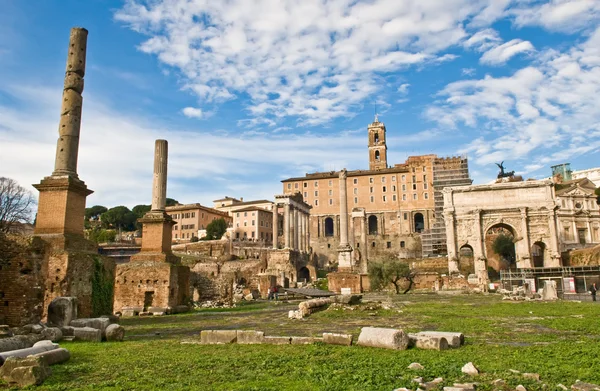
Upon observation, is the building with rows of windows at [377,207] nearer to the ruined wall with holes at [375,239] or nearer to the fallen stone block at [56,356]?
the ruined wall with holes at [375,239]

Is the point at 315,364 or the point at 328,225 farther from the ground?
the point at 328,225

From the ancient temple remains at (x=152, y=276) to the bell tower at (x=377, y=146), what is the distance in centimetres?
7799

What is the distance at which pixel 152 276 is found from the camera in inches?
Result: 687

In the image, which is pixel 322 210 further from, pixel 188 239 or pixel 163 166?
pixel 163 166

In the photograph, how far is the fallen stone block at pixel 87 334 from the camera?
8.95 m

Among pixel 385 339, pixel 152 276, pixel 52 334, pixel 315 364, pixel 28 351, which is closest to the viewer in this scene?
pixel 315 364

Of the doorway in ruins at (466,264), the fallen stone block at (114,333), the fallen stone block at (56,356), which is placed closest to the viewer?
the fallen stone block at (56,356)

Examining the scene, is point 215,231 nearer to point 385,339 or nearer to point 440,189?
point 440,189

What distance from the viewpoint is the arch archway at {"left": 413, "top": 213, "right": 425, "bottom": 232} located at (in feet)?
272

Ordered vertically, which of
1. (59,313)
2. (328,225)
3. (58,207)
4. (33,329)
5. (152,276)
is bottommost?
(33,329)

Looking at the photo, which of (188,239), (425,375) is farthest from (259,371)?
(188,239)

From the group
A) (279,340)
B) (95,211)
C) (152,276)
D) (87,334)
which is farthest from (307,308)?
(95,211)

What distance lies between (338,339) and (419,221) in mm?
79902

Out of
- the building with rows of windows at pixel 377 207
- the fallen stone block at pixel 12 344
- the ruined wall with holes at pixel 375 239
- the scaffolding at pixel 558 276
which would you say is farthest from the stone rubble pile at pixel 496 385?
the building with rows of windows at pixel 377 207
